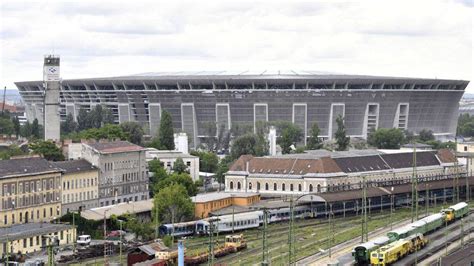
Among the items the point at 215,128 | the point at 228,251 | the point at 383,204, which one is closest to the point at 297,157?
the point at 383,204

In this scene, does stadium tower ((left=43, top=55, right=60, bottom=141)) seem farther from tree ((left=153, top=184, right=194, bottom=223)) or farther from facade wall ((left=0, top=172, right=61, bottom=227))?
tree ((left=153, top=184, right=194, bottom=223))

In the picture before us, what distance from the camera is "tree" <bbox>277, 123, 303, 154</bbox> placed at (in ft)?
504

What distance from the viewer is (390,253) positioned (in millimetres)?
70250

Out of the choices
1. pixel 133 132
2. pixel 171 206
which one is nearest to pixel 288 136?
pixel 133 132

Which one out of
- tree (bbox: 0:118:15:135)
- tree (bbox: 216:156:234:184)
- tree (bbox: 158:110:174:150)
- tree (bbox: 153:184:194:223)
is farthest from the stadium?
tree (bbox: 153:184:194:223)

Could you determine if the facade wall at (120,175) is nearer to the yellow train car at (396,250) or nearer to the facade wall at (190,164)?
the facade wall at (190,164)

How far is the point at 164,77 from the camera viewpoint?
19800 centimetres

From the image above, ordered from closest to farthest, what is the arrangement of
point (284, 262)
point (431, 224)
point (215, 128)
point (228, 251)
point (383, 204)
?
point (284, 262) → point (228, 251) → point (431, 224) → point (383, 204) → point (215, 128)

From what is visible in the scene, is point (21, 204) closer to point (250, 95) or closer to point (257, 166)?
point (257, 166)

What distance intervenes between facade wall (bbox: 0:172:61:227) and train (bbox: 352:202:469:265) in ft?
93.5

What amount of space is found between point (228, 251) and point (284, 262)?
7.36 m

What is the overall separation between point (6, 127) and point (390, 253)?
11529cm

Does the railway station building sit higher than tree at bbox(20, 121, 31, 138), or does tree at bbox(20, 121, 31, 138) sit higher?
tree at bbox(20, 121, 31, 138)

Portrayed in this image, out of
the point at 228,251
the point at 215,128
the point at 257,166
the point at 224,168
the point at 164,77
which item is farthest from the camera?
the point at 164,77
